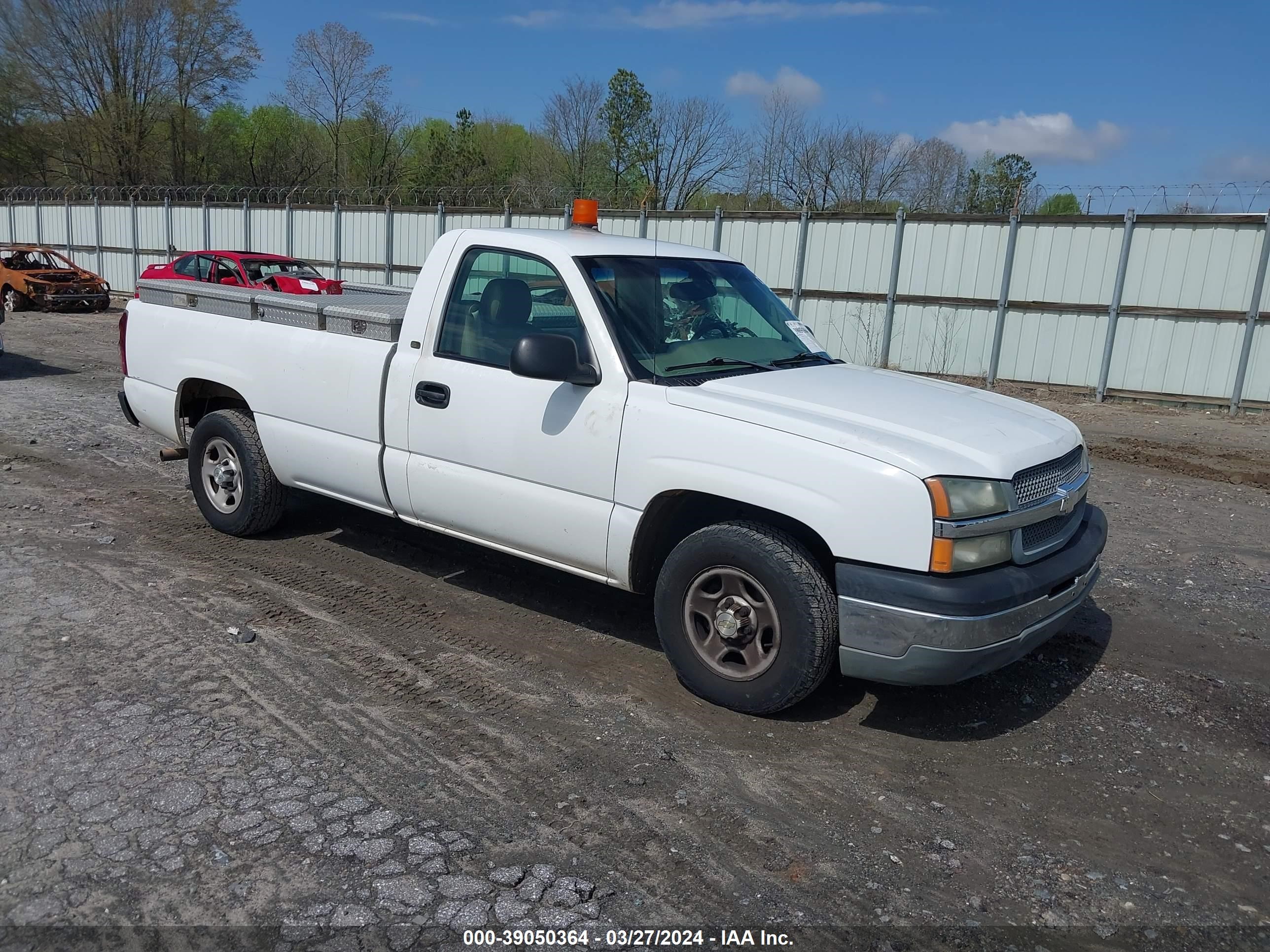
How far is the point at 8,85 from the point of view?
141 feet

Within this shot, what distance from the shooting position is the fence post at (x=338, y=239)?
78.3ft

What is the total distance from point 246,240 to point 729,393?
24792 millimetres

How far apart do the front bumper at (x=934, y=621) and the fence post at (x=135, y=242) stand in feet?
94.4

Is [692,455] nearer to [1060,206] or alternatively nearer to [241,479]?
[241,479]

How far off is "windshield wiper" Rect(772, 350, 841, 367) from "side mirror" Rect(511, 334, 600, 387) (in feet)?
3.55

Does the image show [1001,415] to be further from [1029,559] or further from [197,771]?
[197,771]

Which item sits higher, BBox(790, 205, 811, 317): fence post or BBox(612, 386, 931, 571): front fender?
BBox(790, 205, 811, 317): fence post

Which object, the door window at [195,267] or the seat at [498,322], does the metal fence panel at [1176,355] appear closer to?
the seat at [498,322]

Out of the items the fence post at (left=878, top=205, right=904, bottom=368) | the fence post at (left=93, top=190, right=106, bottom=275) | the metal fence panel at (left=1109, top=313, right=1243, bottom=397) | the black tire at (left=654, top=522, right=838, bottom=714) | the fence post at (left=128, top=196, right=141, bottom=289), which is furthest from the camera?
the fence post at (left=93, top=190, right=106, bottom=275)

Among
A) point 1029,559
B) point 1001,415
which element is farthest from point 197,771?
point 1001,415

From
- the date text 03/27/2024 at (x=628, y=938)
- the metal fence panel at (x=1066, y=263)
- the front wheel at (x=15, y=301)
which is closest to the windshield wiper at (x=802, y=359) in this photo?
the date text 03/27/2024 at (x=628, y=938)

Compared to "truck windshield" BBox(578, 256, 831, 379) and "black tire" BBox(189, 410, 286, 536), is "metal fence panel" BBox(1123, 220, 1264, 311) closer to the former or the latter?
"truck windshield" BBox(578, 256, 831, 379)

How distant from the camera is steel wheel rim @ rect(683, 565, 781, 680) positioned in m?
4.18

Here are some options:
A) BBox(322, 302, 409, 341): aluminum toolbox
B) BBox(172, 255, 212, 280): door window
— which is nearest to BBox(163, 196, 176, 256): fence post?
BBox(172, 255, 212, 280): door window
